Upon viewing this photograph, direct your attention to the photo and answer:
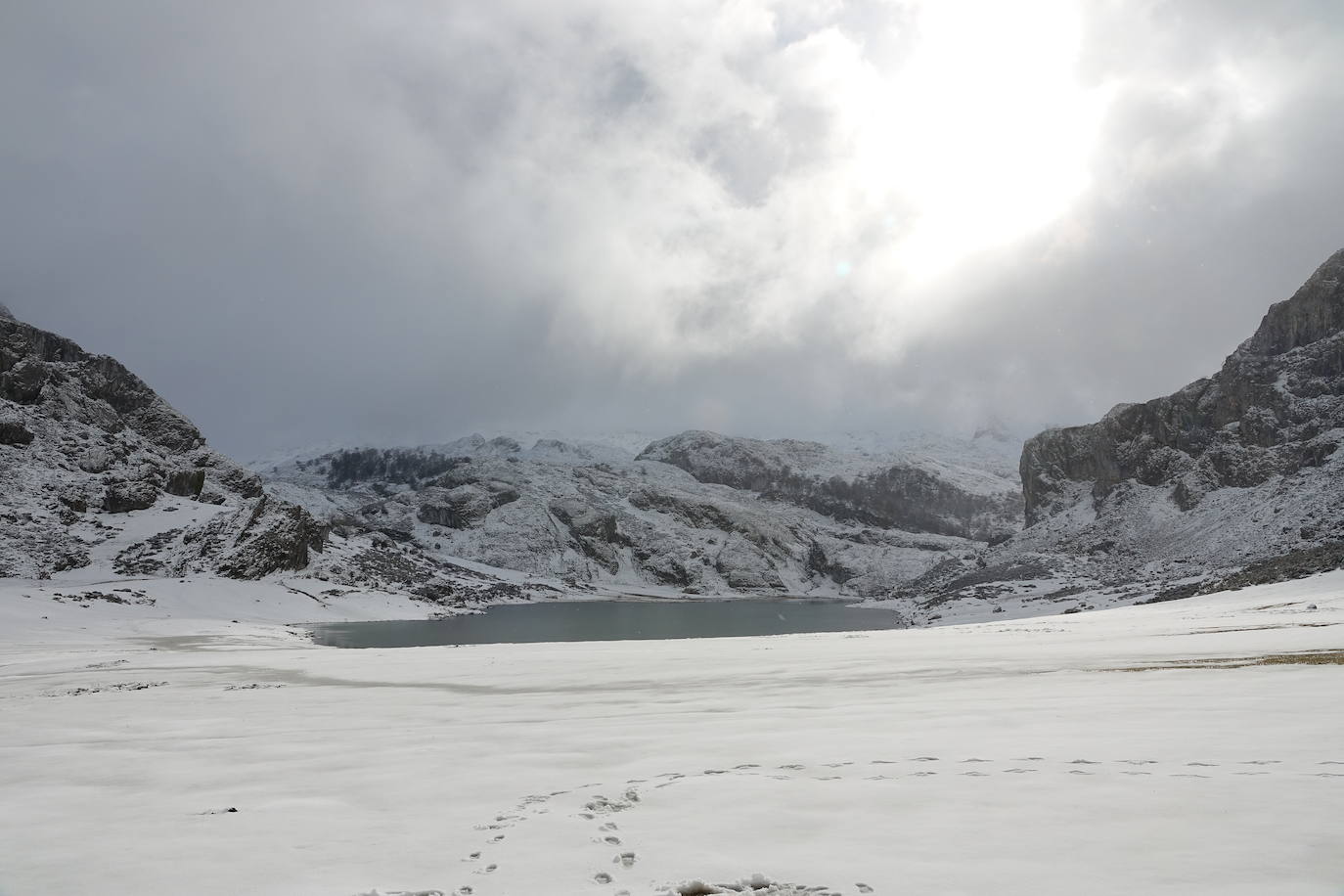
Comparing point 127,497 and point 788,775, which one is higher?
point 127,497

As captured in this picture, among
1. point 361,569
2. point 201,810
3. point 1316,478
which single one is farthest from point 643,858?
point 361,569

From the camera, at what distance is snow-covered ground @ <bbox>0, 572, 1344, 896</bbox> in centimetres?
520

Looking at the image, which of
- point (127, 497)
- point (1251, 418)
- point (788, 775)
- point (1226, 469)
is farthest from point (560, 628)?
point (1251, 418)

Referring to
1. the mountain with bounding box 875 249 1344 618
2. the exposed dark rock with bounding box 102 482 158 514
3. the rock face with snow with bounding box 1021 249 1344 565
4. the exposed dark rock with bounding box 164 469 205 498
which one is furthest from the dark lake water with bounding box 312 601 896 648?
the rock face with snow with bounding box 1021 249 1344 565

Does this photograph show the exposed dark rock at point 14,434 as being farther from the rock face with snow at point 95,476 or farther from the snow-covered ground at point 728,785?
the snow-covered ground at point 728,785

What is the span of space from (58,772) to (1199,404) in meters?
170

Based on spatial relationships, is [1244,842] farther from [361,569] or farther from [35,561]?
[361,569]

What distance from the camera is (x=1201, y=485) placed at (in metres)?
129

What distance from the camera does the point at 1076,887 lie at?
4418mm

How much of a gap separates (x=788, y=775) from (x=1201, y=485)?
152127 millimetres

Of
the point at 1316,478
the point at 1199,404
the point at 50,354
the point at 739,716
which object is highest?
the point at 50,354

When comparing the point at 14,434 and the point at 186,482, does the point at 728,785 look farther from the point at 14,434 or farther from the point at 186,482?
the point at 186,482

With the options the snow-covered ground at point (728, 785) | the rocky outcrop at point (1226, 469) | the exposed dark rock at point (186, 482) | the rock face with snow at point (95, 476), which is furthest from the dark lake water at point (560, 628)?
the snow-covered ground at point (728, 785)

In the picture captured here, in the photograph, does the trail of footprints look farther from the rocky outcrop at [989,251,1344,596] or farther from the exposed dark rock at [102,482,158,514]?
the exposed dark rock at [102,482,158,514]
